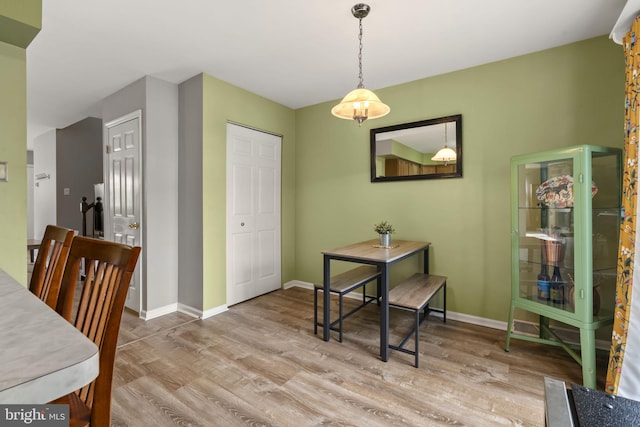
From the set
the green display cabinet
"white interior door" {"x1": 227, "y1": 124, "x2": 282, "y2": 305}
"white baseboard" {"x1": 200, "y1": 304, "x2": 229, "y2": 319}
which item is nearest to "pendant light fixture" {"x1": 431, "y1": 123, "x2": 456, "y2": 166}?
the green display cabinet

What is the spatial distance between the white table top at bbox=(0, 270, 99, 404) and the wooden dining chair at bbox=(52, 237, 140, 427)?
206mm

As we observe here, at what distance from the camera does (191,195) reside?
10.3ft

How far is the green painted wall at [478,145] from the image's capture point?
2422 millimetres

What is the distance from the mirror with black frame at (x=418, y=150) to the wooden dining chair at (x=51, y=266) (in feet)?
9.32

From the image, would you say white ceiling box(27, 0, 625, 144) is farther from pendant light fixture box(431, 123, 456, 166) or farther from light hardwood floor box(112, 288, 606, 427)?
light hardwood floor box(112, 288, 606, 427)

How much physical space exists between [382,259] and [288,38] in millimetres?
1921

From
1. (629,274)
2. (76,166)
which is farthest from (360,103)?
(76,166)

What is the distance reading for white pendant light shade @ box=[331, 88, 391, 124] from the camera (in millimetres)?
1941

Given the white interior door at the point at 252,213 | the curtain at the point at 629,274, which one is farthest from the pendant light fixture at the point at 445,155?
the white interior door at the point at 252,213

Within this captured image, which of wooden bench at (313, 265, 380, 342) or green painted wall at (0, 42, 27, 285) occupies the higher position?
green painted wall at (0, 42, 27, 285)

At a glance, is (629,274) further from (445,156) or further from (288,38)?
(288,38)

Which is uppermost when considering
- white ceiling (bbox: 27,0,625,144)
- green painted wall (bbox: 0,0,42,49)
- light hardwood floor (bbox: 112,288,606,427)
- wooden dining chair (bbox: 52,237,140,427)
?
white ceiling (bbox: 27,0,625,144)

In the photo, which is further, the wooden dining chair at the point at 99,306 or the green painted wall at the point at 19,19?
the green painted wall at the point at 19,19

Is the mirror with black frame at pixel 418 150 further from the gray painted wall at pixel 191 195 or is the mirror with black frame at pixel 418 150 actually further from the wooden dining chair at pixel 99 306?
the wooden dining chair at pixel 99 306
